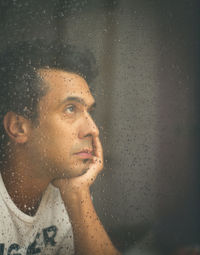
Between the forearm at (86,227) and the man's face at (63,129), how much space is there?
0.33ft

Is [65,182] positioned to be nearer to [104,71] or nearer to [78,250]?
[78,250]

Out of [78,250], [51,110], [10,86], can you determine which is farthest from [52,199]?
[10,86]

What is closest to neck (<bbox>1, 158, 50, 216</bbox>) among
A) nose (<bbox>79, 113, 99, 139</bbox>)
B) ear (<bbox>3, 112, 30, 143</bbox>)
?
ear (<bbox>3, 112, 30, 143</bbox>)

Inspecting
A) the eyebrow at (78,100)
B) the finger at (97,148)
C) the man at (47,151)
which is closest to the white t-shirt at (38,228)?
the man at (47,151)

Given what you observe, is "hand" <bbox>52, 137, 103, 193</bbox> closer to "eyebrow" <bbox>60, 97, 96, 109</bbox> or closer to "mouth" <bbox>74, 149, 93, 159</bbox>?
"mouth" <bbox>74, 149, 93, 159</bbox>

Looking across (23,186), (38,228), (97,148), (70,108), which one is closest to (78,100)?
(70,108)

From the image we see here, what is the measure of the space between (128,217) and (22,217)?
19.2 inches

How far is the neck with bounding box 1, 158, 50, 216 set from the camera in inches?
50.9

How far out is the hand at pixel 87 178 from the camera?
1.17 meters

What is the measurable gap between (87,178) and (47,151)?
0.67 ft

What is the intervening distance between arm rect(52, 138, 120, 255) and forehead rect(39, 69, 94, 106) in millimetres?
213

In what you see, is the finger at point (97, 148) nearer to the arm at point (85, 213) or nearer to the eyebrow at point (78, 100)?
the arm at point (85, 213)

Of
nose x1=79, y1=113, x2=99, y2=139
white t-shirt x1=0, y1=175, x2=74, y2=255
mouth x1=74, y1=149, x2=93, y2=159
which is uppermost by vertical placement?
nose x1=79, y1=113, x2=99, y2=139

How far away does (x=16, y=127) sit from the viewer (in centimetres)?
130
